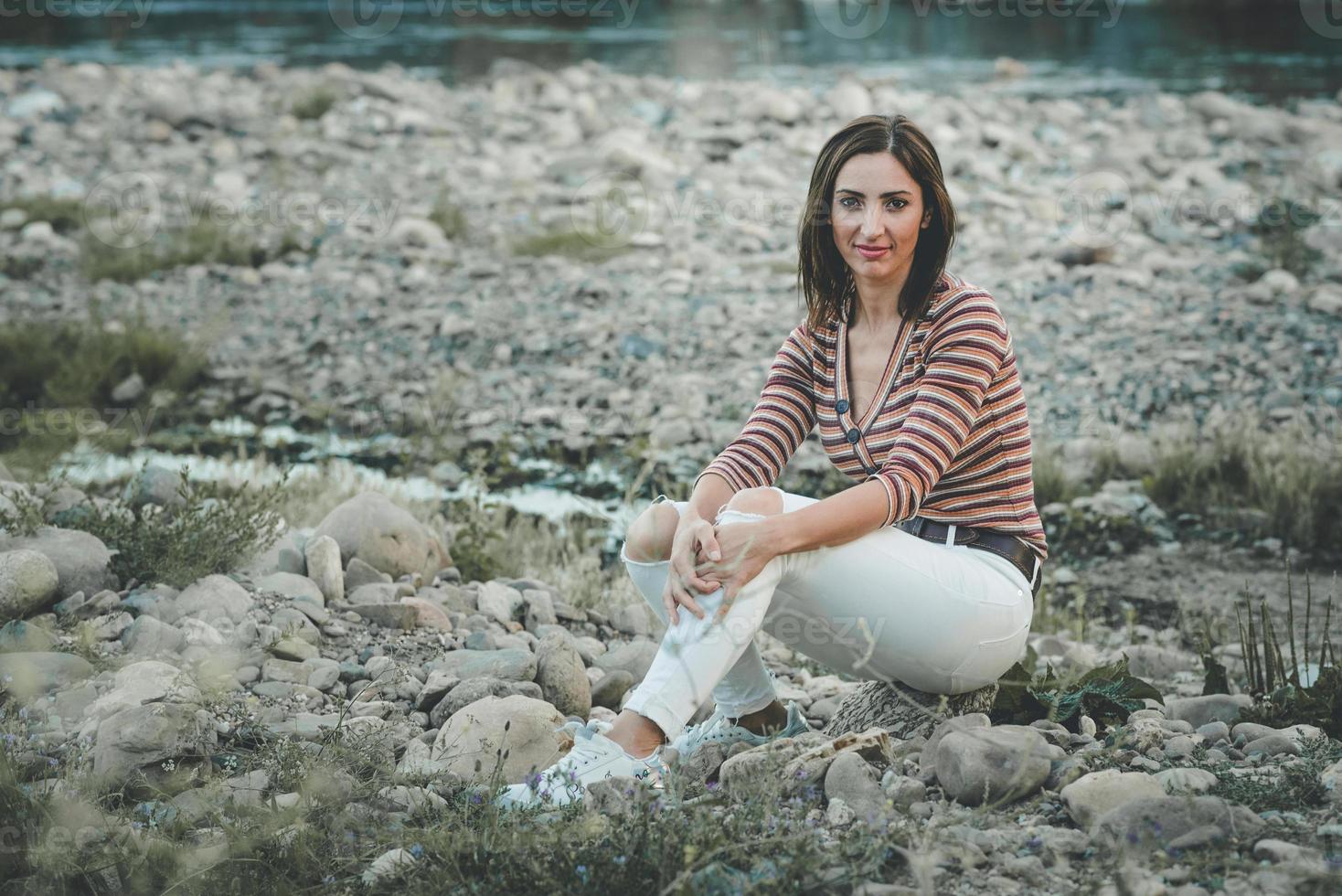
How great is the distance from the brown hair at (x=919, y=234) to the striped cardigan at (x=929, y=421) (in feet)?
0.11

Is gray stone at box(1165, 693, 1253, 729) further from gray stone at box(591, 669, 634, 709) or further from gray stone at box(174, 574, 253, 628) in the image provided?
gray stone at box(174, 574, 253, 628)

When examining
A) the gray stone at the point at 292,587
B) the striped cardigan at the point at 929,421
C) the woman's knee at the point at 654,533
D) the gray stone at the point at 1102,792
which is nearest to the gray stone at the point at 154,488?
the gray stone at the point at 292,587

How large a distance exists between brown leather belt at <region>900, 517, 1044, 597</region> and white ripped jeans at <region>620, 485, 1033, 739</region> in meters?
0.03

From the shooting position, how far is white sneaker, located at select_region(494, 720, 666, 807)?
2.33 meters

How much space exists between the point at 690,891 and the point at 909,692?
94cm

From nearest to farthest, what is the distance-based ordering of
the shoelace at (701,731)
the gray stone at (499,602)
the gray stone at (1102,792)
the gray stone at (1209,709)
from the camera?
the gray stone at (1102,792) < the shoelace at (701,731) < the gray stone at (1209,709) < the gray stone at (499,602)

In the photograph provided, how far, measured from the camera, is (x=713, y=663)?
7.92 feet

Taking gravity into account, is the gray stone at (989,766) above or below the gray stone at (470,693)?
above

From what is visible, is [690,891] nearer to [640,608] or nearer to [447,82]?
[640,608]

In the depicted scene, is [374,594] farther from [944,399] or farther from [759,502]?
[944,399]

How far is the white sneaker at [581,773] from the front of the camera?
2.33 meters

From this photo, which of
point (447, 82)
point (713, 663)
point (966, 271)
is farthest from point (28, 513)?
point (447, 82)

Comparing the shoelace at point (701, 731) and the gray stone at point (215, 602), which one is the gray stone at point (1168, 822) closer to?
the shoelace at point (701, 731)

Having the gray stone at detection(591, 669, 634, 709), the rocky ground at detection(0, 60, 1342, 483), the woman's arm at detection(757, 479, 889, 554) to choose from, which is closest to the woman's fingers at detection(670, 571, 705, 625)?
the woman's arm at detection(757, 479, 889, 554)
